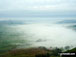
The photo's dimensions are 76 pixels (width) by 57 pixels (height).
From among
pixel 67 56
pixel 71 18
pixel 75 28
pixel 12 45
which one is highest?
pixel 71 18

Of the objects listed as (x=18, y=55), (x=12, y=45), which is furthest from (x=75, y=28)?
(x=18, y=55)

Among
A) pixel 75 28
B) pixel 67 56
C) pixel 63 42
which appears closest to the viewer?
pixel 67 56

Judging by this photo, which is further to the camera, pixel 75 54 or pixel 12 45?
pixel 12 45

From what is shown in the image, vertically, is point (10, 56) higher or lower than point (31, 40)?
lower

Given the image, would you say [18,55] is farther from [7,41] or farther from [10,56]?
[7,41]

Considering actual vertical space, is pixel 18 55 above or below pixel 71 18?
below

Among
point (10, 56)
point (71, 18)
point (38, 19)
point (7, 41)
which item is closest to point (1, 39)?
point (7, 41)

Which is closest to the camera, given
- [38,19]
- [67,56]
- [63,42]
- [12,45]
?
[67,56]

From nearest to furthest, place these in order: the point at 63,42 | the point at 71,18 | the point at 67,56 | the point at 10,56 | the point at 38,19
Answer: the point at 67,56, the point at 10,56, the point at 63,42, the point at 71,18, the point at 38,19

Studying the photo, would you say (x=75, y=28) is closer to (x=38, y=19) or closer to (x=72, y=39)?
(x=72, y=39)
